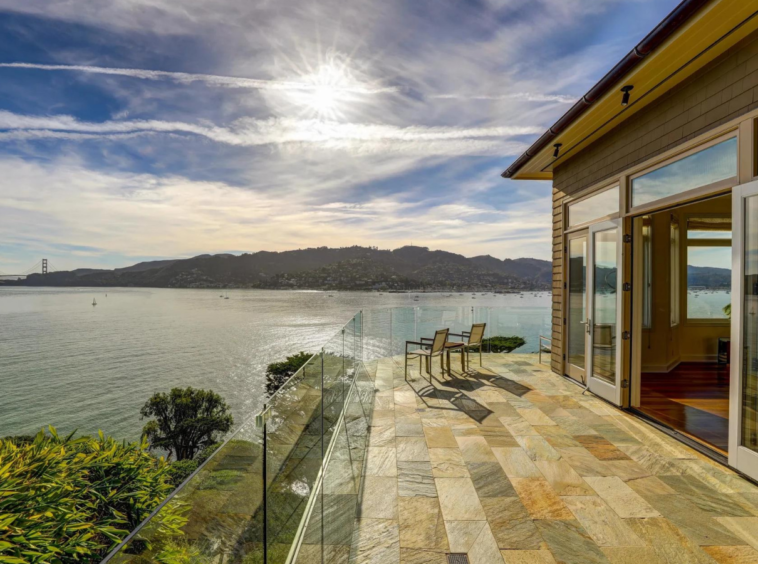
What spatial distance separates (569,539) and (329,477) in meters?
1.46

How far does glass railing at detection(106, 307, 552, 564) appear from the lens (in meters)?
0.93

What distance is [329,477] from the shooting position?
2.26 meters

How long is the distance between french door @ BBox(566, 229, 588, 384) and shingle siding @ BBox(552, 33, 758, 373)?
20cm

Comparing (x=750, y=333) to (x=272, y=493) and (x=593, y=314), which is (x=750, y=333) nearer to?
(x=593, y=314)

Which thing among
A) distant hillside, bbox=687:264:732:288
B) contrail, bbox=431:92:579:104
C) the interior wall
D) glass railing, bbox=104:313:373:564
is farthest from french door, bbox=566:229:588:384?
glass railing, bbox=104:313:373:564

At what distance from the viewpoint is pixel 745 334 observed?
2873 mm

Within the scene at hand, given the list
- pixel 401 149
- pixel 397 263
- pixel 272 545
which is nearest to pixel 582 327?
pixel 272 545

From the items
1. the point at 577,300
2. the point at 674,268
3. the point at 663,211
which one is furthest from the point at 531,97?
the point at 577,300

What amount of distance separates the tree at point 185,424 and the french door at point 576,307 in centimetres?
1470

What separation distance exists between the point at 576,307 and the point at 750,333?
9.28ft

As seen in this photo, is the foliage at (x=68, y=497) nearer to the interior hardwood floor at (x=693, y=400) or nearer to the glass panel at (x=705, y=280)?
the interior hardwood floor at (x=693, y=400)

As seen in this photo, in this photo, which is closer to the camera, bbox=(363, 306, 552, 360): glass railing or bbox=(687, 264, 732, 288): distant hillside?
bbox=(687, 264, 732, 288): distant hillside

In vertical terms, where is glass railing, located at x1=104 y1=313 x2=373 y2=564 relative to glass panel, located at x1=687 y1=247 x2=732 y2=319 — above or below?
below

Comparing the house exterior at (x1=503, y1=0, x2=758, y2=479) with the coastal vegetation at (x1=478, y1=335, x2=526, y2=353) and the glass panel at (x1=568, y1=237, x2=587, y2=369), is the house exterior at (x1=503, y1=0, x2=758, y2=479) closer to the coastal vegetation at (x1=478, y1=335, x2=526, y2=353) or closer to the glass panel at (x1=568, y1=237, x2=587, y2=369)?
the glass panel at (x1=568, y1=237, x2=587, y2=369)
